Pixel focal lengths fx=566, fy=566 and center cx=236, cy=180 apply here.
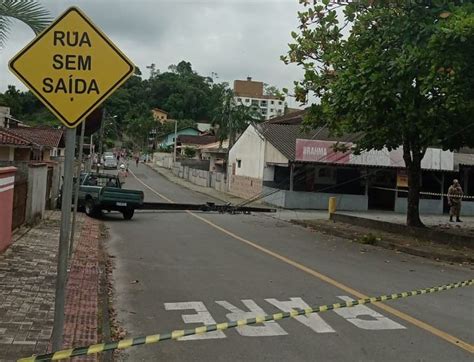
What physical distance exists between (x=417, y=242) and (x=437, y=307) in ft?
27.0

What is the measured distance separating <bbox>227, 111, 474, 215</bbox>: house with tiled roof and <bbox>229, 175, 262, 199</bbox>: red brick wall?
0.44ft

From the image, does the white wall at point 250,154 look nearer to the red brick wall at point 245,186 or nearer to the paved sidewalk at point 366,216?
the red brick wall at point 245,186

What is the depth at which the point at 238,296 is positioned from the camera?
845 centimetres

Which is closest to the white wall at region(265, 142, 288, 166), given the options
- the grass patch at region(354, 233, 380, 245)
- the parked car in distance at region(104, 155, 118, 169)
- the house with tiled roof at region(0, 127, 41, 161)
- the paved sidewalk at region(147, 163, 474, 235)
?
the paved sidewalk at region(147, 163, 474, 235)

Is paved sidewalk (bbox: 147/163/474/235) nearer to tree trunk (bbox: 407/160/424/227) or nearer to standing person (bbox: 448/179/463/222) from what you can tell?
A: standing person (bbox: 448/179/463/222)

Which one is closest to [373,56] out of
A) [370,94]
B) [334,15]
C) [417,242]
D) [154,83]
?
[370,94]

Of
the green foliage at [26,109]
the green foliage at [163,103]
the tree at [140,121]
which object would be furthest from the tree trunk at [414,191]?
the tree at [140,121]

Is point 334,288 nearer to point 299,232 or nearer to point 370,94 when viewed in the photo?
point 370,94

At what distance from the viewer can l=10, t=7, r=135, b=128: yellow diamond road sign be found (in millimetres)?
4477

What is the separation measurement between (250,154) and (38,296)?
33025 mm

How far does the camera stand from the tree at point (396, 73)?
464 inches

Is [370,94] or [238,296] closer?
[238,296]

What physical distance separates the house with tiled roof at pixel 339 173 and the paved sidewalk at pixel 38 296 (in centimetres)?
2090

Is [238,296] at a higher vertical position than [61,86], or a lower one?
lower
